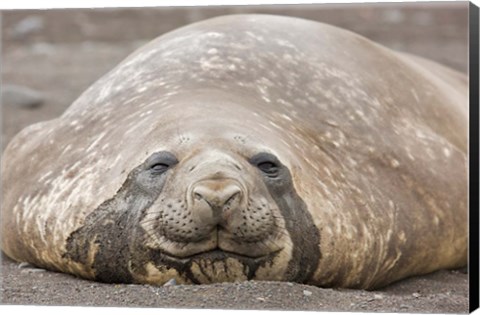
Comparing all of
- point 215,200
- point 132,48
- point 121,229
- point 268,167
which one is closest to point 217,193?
point 215,200

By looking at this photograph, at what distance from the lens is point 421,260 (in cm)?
633

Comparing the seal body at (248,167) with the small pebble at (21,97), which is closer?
the seal body at (248,167)

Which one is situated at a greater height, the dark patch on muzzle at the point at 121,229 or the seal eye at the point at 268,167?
the seal eye at the point at 268,167

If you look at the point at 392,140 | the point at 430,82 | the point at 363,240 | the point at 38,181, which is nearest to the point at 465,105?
the point at 430,82

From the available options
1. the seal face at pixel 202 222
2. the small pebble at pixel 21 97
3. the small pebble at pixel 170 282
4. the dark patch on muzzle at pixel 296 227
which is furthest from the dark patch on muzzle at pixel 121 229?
the small pebble at pixel 21 97

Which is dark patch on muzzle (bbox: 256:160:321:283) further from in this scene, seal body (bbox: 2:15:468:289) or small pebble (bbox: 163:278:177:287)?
small pebble (bbox: 163:278:177:287)

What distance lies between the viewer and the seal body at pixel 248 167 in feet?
18.3

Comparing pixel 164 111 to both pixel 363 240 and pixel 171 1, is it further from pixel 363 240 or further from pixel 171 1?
pixel 363 240

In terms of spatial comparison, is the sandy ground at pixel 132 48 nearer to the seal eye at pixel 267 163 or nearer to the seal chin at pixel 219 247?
the seal chin at pixel 219 247

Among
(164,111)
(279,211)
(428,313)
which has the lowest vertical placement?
(428,313)

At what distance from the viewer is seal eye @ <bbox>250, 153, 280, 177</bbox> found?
5680 millimetres

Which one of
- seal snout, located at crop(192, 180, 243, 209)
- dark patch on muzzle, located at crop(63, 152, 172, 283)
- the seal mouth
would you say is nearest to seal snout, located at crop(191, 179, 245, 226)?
seal snout, located at crop(192, 180, 243, 209)

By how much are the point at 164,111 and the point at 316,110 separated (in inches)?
27.1

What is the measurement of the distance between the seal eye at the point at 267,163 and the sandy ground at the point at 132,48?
40cm
